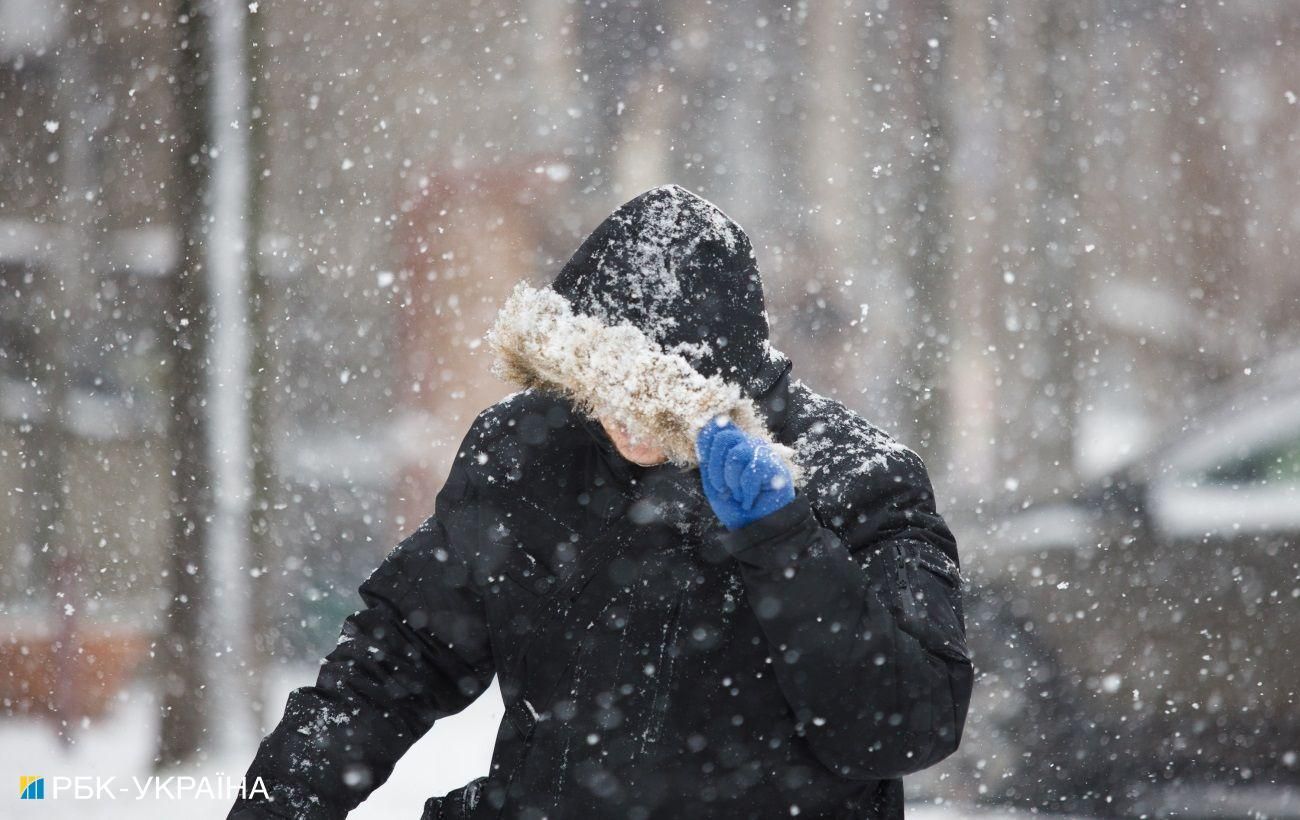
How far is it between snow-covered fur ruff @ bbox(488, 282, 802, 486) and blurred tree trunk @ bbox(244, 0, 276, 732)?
188 centimetres

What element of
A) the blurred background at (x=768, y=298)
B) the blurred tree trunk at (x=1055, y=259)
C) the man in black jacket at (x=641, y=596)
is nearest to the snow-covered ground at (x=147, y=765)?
the blurred background at (x=768, y=298)

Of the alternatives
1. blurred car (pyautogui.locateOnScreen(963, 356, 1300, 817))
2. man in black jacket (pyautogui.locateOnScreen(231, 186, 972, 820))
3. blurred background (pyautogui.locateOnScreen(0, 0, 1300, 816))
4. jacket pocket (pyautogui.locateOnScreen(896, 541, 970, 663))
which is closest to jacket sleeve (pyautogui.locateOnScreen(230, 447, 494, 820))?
man in black jacket (pyautogui.locateOnScreen(231, 186, 972, 820))

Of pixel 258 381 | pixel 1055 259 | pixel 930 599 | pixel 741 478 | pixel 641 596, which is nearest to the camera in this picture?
pixel 741 478

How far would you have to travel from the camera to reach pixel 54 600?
10.5 feet

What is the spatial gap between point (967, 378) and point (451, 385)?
145cm

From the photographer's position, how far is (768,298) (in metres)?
2.99

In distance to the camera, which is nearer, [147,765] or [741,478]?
[741,478]

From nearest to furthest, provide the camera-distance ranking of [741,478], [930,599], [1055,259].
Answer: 1. [741,478]
2. [930,599]
3. [1055,259]

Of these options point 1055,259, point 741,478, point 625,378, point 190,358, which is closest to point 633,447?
point 625,378

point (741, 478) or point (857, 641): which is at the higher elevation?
point (741, 478)

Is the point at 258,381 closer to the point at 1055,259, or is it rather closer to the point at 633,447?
the point at 633,447

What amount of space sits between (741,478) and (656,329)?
27 centimetres

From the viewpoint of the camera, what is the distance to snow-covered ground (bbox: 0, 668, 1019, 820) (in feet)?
10.1

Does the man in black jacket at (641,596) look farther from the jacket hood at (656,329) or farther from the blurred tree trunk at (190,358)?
the blurred tree trunk at (190,358)
